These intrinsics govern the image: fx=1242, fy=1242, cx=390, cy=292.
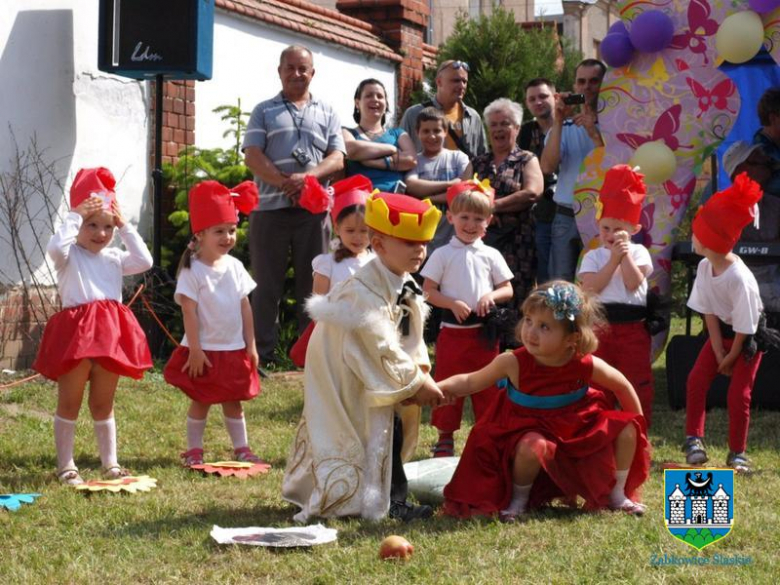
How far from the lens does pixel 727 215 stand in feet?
20.7

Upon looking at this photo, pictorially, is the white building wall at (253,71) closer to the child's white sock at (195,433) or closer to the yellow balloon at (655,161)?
the yellow balloon at (655,161)

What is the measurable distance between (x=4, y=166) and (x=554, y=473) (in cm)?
557

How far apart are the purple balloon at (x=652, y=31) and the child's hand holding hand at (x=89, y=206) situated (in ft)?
13.6

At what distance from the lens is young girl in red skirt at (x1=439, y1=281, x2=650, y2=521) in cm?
524

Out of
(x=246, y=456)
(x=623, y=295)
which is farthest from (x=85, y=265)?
(x=623, y=295)

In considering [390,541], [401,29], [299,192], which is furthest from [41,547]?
[401,29]

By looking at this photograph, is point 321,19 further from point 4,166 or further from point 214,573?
point 214,573

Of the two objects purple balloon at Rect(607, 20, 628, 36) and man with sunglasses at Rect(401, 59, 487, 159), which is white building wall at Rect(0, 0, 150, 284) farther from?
purple balloon at Rect(607, 20, 628, 36)

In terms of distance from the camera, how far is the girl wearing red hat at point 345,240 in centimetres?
667

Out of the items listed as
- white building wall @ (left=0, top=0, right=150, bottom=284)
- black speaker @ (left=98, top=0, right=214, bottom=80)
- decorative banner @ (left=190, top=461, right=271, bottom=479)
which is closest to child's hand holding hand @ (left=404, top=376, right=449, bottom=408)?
decorative banner @ (left=190, top=461, right=271, bottom=479)

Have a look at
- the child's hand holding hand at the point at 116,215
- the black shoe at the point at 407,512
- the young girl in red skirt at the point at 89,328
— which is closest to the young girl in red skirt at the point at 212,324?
the young girl in red skirt at the point at 89,328

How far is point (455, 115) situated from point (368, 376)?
503 centimetres

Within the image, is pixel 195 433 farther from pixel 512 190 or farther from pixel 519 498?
pixel 512 190

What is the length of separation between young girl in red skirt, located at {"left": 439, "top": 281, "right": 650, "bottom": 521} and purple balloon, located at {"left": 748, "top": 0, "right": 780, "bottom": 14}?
3735 millimetres
